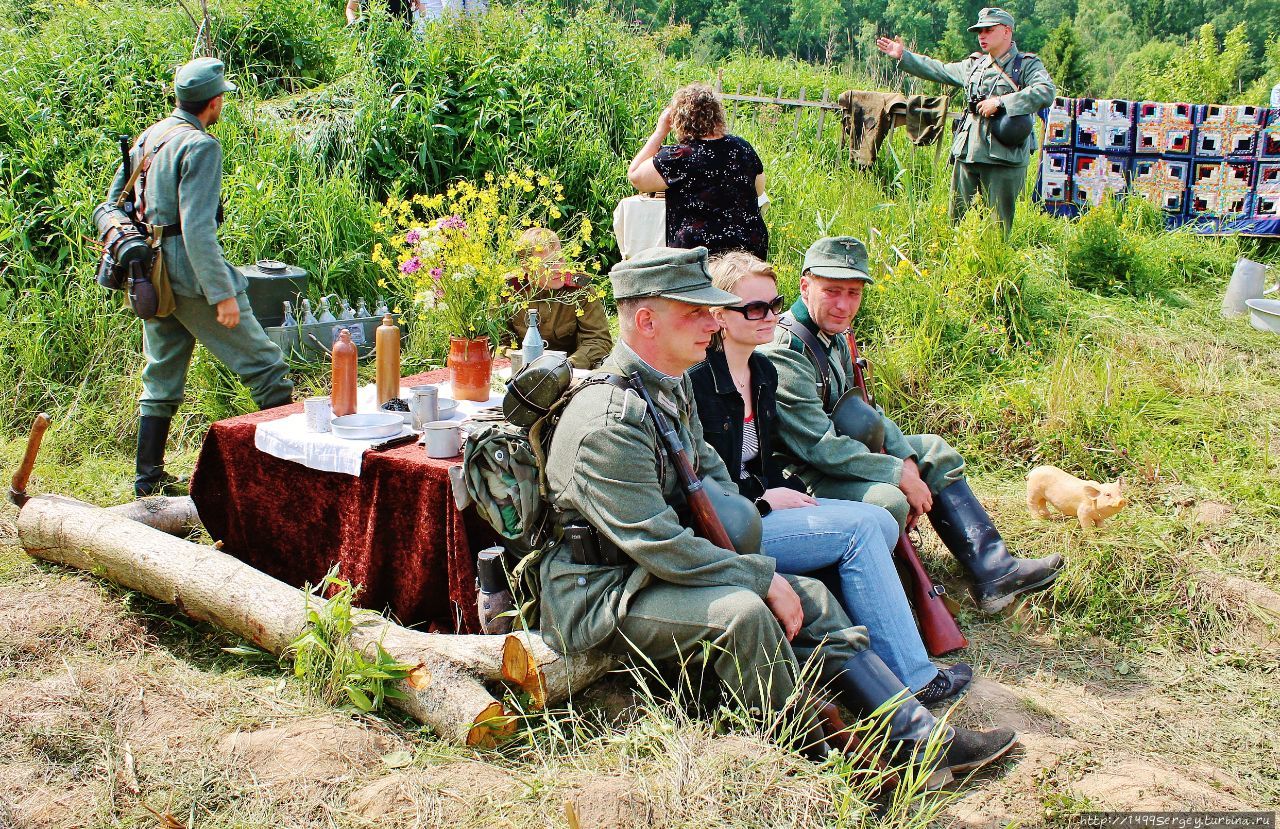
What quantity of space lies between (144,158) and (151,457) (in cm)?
140

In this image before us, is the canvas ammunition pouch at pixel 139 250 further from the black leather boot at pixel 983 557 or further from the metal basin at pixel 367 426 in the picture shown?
the black leather boot at pixel 983 557

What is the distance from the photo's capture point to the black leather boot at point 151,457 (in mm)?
4801

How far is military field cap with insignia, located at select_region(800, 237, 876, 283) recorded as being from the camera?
3791mm

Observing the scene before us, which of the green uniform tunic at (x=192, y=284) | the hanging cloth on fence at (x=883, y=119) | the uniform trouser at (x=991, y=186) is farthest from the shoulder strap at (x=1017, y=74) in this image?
the green uniform tunic at (x=192, y=284)

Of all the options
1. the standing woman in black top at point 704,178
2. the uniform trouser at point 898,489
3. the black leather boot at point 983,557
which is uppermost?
the standing woman in black top at point 704,178

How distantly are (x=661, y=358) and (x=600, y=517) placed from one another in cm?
49

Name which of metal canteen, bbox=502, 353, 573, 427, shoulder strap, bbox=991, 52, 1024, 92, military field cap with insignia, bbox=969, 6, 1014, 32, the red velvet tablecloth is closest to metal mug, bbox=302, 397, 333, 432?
the red velvet tablecloth

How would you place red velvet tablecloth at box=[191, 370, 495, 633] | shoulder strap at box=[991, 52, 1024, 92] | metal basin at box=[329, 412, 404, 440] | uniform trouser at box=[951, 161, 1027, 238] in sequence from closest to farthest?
1. red velvet tablecloth at box=[191, 370, 495, 633]
2. metal basin at box=[329, 412, 404, 440]
3. shoulder strap at box=[991, 52, 1024, 92]
4. uniform trouser at box=[951, 161, 1027, 238]

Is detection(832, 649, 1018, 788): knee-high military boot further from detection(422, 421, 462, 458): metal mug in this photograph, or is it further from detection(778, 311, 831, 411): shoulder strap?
detection(422, 421, 462, 458): metal mug

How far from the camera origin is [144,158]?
4.59 metres

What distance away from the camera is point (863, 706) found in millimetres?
2869

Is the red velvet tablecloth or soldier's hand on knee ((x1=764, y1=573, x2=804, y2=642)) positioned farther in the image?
the red velvet tablecloth

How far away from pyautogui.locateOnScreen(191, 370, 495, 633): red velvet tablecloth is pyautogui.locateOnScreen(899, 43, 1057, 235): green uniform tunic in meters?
5.25

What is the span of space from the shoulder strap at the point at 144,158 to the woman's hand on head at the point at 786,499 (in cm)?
314
